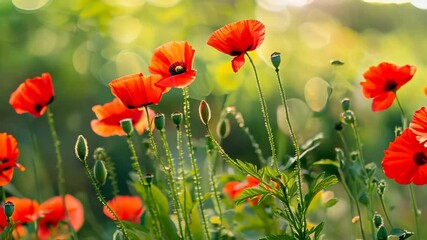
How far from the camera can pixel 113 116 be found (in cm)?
103

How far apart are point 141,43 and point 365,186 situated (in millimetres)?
1563

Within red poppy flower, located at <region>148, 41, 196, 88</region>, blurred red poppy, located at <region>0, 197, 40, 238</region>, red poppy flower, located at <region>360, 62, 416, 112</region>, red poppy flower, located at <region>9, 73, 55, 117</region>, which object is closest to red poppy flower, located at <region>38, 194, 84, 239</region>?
blurred red poppy, located at <region>0, 197, 40, 238</region>

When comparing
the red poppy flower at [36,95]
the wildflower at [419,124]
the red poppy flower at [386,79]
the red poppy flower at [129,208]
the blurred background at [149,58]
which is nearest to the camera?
the wildflower at [419,124]

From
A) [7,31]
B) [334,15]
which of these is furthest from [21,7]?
[334,15]

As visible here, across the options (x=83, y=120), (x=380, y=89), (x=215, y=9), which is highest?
(x=215, y=9)

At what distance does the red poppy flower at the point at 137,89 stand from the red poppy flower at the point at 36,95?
0.74 ft

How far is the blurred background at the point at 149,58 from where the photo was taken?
83.3 inches

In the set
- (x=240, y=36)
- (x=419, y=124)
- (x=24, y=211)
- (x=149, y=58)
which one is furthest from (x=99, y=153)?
(x=149, y=58)

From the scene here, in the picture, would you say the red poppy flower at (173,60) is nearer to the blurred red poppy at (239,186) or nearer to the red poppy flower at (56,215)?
the blurred red poppy at (239,186)

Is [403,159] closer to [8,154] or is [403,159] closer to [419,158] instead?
[419,158]

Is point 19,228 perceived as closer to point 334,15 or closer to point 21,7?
point 21,7

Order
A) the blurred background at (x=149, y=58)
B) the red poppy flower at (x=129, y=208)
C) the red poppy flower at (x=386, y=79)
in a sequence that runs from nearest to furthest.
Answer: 1. the red poppy flower at (x=386, y=79)
2. the red poppy flower at (x=129, y=208)
3. the blurred background at (x=149, y=58)

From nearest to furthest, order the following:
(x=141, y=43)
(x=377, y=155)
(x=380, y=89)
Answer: (x=380, y=89) < (x=377, y=155) < (x=141, y=43)

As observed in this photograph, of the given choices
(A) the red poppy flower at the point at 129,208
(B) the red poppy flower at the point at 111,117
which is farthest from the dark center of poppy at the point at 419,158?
(A) the red poppy flower at the point at 129,208
